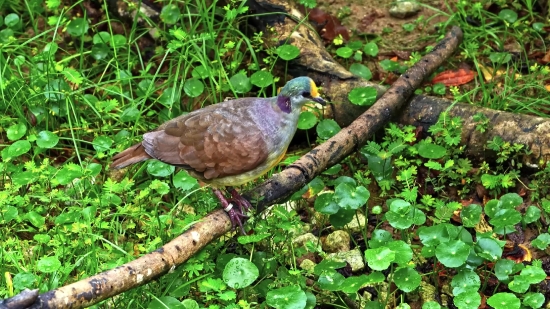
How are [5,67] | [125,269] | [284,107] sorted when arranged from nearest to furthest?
[125,269], [284,107], [5,67]

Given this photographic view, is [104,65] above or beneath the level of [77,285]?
beneath

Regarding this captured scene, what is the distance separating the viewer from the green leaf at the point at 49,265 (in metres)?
3.45

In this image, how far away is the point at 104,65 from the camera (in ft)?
17.5

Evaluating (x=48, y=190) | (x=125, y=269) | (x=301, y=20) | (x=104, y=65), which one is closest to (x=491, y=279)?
(x=125, y=269)

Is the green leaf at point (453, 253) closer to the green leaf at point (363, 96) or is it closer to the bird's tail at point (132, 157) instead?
the green leaf at point (363, 96)

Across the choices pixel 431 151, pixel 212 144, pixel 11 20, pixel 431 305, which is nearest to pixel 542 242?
pixel 431 305

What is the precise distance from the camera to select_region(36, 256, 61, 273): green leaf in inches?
136

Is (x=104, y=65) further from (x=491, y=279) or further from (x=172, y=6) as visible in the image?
(x=491, y=279)

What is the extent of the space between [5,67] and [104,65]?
2.54 feet

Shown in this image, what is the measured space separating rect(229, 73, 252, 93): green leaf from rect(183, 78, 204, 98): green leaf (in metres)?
0.22

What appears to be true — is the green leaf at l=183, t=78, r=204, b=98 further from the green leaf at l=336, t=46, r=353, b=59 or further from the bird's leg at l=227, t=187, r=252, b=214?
the bird's leg at l=227, t=187, r=252, b=214

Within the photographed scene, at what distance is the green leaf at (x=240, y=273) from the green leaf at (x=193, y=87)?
67.2 inches

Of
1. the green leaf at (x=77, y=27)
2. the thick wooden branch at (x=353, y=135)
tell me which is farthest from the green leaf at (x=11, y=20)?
the thick wooden branch at (x=353, y=135)

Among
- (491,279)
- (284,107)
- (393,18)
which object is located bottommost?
(491,279)
